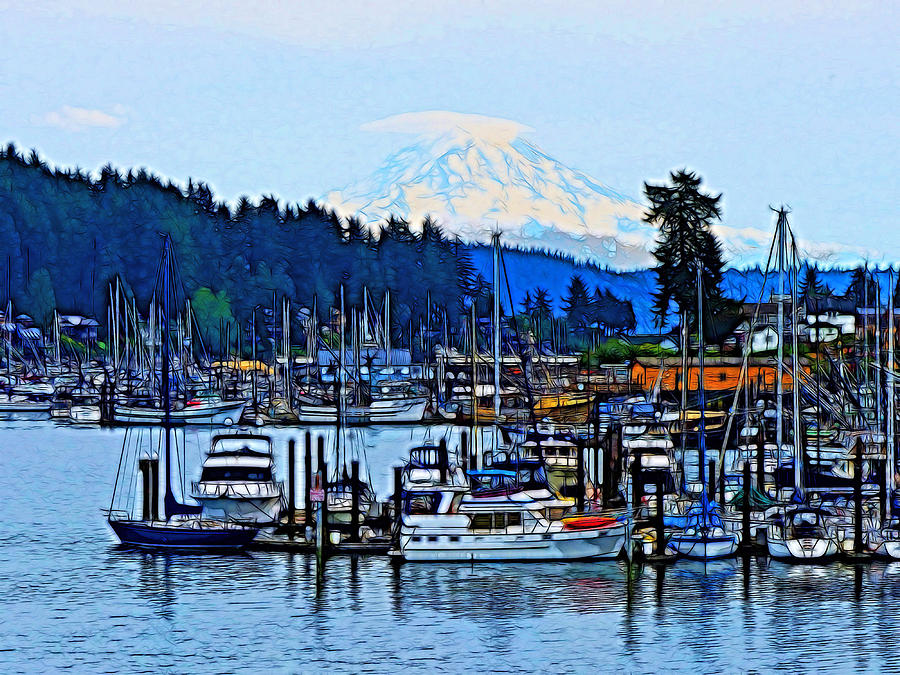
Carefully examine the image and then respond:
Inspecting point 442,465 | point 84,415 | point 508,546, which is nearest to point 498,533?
point 508,546

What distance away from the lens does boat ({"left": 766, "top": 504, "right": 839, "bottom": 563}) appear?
4653cm

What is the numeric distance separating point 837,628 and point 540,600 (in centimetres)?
880

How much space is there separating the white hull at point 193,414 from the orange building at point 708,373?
3254 cm

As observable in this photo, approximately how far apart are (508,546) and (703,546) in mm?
6458

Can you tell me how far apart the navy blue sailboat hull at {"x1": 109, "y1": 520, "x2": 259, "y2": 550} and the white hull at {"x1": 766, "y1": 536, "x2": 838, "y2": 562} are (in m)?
18.0

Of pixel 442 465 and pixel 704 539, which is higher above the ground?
pixel 442 465

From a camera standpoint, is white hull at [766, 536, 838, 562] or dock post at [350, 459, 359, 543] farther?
dock post at [350, 459, 359, 543]

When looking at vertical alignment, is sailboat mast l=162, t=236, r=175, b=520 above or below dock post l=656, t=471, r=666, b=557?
above

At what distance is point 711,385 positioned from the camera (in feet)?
354

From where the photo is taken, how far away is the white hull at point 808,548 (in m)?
46.5

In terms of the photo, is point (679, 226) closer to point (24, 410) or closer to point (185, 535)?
point (24, 410)

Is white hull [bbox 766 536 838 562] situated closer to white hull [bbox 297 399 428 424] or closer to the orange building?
the orange building

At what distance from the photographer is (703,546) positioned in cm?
4669

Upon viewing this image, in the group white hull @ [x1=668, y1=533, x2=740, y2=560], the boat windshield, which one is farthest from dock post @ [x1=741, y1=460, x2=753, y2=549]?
the boat windshield
